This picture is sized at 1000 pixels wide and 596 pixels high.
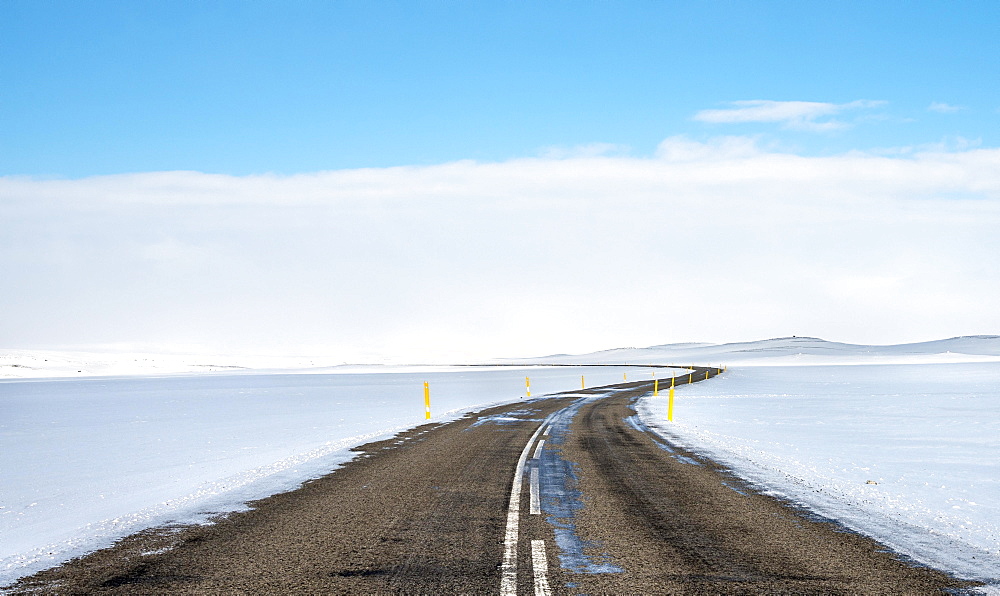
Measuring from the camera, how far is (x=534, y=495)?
1009cm

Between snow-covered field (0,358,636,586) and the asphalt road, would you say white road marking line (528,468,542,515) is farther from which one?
snow-covered field (0,358,636,586)

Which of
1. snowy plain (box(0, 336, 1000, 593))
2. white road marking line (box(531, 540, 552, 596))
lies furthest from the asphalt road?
snowy plain (box(0, 336, 1000, 593))

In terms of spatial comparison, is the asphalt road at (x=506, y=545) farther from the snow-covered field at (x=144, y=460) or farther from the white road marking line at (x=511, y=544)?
the snow-covered field at (x=144, y=460)

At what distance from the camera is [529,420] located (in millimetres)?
23172

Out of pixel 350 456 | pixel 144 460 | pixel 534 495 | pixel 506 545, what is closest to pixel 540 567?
pixel 506 545

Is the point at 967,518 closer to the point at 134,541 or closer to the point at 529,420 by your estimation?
the point at 134,541

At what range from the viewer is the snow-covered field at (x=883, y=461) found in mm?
7930

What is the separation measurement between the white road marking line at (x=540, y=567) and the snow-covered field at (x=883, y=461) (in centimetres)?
363

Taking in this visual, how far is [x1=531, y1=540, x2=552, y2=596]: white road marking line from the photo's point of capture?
5.76m

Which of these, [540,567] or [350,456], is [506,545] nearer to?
[540,567]

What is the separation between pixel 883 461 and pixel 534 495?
833cm

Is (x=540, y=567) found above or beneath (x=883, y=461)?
above

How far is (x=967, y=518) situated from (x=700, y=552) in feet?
14.0

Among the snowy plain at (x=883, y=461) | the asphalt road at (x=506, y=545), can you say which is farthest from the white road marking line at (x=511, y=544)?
the snowy plain at (x=883, y=461)
